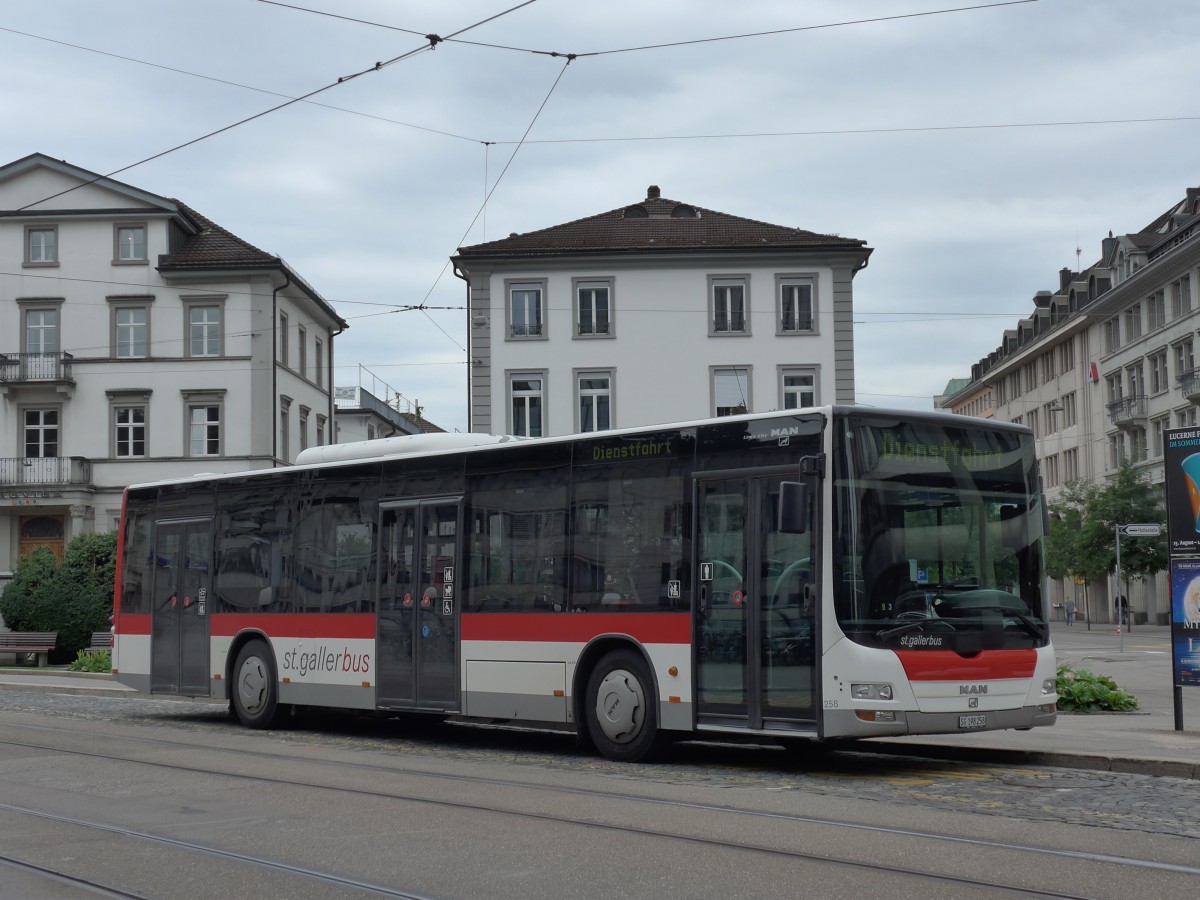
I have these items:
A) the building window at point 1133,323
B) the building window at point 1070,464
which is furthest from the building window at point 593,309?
the building window at point 1070,464

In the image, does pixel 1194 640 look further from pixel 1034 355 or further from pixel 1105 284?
pixel 1034 355

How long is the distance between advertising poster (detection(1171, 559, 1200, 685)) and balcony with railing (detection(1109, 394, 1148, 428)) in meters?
61.0

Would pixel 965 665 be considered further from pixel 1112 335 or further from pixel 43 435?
pixel 1112 335

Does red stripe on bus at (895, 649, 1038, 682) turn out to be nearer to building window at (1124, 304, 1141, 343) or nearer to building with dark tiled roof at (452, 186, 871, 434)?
building with dark tiled roof at (452, 186, 871, 434)

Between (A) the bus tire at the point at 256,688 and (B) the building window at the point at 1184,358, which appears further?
(B) the building window at the point at 1184,358

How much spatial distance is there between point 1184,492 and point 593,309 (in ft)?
120

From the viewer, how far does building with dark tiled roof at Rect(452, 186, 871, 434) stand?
49781mm

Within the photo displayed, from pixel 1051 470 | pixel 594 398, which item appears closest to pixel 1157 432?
pixel 1051 470

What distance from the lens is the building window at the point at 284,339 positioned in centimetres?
5431

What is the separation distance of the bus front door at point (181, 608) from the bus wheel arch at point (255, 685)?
505 mm

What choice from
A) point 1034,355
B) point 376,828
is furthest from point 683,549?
point 1034,355

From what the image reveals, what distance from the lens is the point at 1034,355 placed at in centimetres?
9444

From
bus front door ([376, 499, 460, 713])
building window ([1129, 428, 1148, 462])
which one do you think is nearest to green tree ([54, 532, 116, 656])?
bus front door ([376, 499, 460, 713])

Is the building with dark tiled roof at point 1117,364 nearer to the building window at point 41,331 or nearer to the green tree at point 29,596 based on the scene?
the building window at point 41,331
